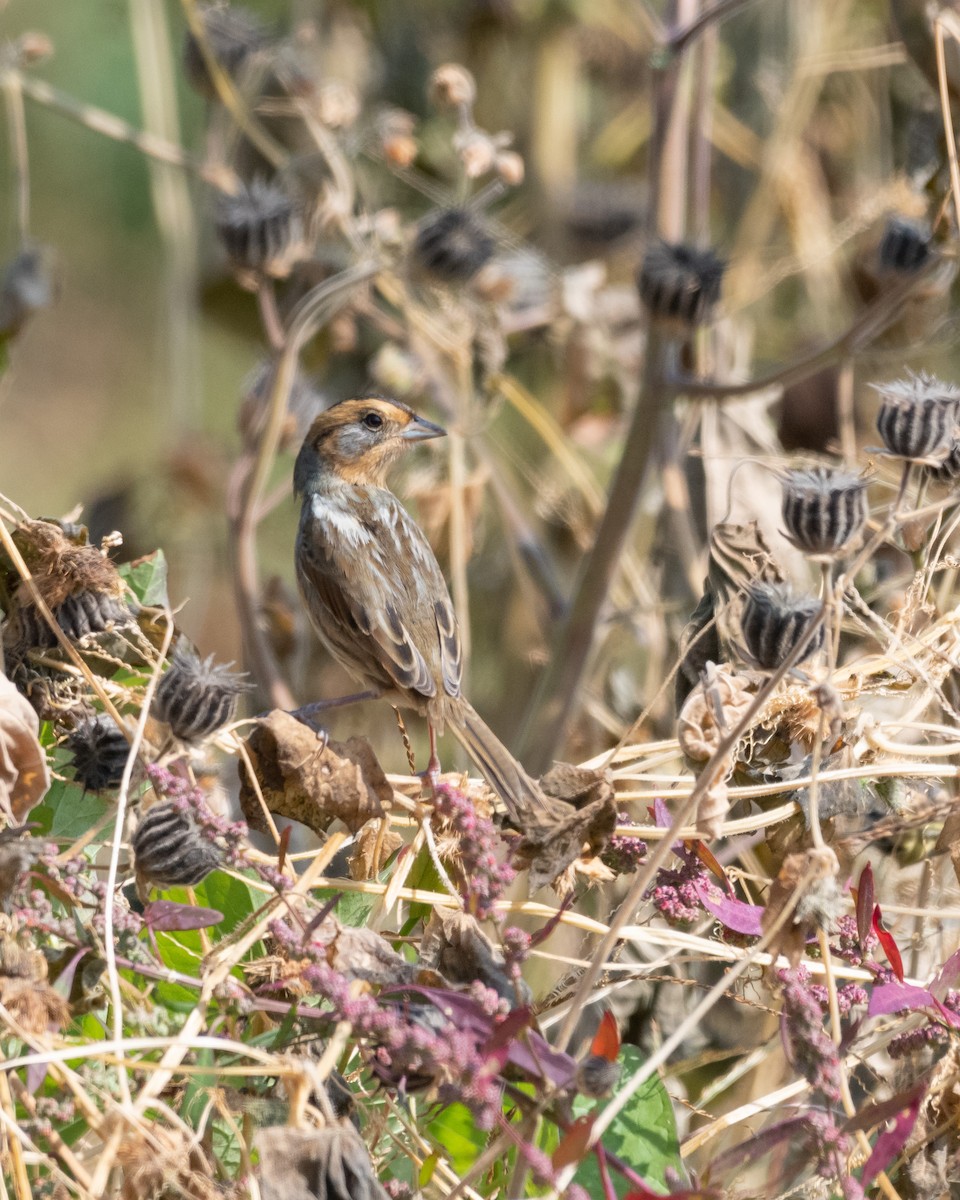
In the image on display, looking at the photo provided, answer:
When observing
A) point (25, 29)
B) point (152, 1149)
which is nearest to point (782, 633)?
point (152, 1149)

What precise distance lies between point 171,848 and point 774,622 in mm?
772

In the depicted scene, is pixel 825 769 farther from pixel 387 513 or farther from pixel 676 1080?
pixel 387 513

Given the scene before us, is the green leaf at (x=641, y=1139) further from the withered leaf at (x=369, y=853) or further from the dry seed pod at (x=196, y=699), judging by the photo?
the dry seed pod at (x=196, y=699)

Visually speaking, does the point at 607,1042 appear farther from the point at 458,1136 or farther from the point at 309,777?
the point at 309,777

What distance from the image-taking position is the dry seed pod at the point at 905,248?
9.47 ft

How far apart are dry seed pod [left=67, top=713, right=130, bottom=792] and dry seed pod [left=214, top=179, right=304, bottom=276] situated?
1579 mm

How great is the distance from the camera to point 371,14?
5.45 m

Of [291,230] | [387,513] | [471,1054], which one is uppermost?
[291,230]

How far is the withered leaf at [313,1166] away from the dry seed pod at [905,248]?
218cm

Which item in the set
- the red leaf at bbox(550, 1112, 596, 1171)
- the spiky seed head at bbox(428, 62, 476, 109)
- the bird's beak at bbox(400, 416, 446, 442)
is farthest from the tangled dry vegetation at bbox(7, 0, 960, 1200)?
the bird's beak at bbox(400, 416, 446, 442)

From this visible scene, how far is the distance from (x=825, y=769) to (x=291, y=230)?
180 centimetres

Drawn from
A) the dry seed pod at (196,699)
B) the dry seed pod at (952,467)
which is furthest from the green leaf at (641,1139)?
the dry seed pod at (952,467)

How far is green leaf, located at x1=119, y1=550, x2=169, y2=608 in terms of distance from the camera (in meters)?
2.05

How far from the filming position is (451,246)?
3146 mm
